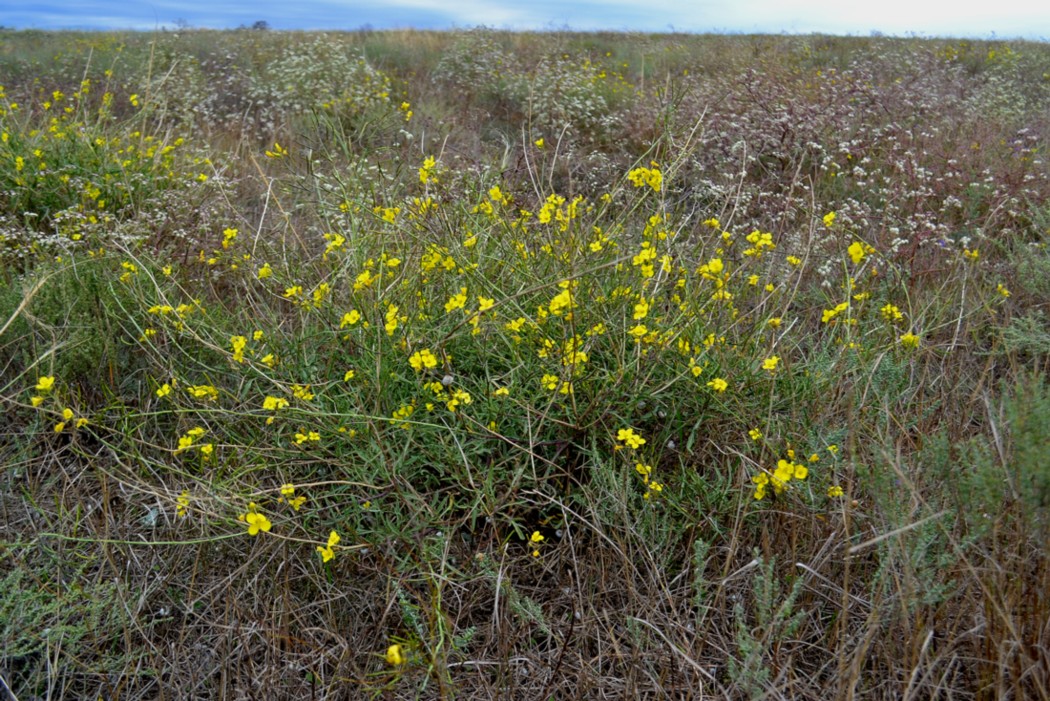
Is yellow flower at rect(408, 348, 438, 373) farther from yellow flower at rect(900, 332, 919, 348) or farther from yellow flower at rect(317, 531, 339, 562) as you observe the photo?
yellow flower at rect(900, 332, 919, 348)

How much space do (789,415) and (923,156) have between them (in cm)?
329

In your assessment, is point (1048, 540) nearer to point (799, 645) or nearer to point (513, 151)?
point (799, 645)

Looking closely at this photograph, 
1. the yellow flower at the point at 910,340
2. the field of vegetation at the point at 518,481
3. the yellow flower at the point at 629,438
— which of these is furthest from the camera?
the yellow flower at the point at 910,340

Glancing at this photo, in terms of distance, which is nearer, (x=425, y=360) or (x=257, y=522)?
(x=257, y=522)

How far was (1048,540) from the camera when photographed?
52.6 inches

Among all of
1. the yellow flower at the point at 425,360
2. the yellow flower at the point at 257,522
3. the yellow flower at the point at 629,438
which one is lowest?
the yellow flower at the point at 257,522

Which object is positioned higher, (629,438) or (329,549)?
(629,438)

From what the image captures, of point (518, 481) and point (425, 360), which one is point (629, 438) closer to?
point (518, 481)

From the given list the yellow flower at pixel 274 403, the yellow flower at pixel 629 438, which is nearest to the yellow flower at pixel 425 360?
the yellow flower at pixel 274 403

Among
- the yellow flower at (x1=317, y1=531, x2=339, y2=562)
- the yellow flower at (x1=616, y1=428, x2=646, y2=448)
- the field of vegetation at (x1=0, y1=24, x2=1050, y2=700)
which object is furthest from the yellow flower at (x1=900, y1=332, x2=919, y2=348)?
the yellow flower at (x1=317, y1=531, x2=339, y2=562)

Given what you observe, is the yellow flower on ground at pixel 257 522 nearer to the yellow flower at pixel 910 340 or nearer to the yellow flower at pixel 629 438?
the yellow flower at pixel 629 438

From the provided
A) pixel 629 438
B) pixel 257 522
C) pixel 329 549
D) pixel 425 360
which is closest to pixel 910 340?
pixel 629 438

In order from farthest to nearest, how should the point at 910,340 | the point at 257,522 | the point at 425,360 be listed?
the point at 910,340 < the point at 425,360 < the point at 257,522

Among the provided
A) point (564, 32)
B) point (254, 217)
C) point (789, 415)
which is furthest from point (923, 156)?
point (564, 32)
